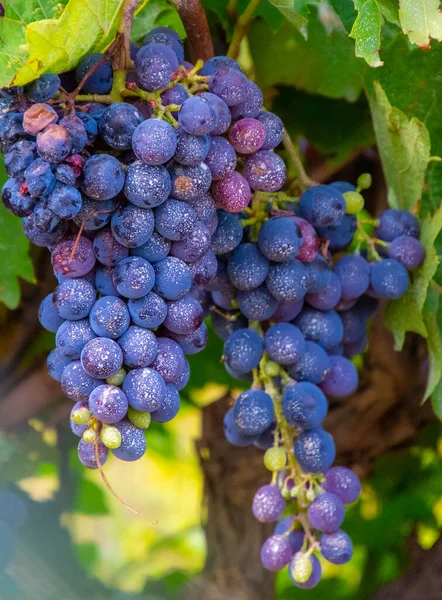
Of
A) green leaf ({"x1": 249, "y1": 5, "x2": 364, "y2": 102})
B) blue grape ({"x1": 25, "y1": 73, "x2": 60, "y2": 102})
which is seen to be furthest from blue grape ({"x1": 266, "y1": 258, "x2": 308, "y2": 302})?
green leaf ({"x1": 249, "y1": 5, "x2": 364, "y2": 102})

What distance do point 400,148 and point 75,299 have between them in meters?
0.52

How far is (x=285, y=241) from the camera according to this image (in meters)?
0.75

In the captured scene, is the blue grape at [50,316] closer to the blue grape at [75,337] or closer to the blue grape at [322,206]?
the blue grape at [75,337]

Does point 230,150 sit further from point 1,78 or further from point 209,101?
point 1,78

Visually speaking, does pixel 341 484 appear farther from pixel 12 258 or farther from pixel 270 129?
pixel 12 258

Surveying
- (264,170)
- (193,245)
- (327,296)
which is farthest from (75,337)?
(327,296)

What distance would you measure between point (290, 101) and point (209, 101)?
659 millimetres

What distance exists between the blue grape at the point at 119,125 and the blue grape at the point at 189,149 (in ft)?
0.13

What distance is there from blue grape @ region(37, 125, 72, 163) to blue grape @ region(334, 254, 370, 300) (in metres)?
0.42

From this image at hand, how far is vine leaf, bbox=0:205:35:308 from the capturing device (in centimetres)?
107

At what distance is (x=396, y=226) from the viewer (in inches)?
36.7

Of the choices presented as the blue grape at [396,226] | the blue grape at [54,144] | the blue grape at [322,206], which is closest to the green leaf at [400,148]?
the blue grape at [396,226]

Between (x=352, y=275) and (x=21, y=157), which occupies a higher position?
(x=21, y=157)

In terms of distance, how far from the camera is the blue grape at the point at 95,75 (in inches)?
25.7
